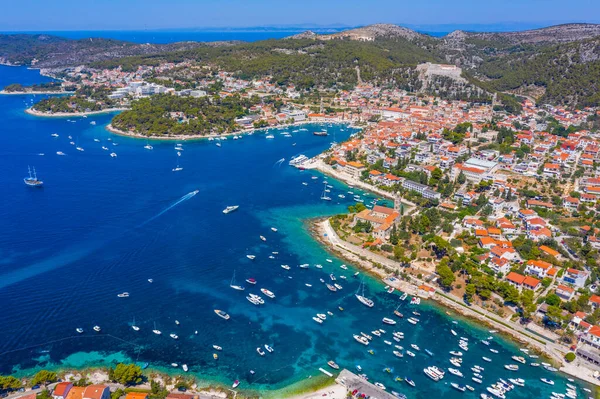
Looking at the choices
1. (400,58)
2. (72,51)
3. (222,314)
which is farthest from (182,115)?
(72,51)

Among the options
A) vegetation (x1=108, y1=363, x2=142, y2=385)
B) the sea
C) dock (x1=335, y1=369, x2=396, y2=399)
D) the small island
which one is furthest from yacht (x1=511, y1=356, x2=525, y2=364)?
the small island

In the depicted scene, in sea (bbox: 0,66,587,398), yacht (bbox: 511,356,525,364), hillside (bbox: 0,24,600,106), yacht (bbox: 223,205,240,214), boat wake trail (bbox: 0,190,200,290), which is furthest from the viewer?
hillside (bbox: 0,24,600,106)

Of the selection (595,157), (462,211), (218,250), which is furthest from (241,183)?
(595,157)

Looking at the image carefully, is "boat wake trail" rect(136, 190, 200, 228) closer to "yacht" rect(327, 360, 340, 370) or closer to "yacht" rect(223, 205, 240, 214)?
"yacht" rect(223, 205, 240, 214)

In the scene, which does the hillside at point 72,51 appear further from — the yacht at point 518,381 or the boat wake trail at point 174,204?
the yacht at point 518,381

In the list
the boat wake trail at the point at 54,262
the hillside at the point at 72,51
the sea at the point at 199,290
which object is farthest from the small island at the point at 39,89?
the boat wake trail at the point at 54,262

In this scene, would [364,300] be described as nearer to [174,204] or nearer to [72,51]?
[174,204]
